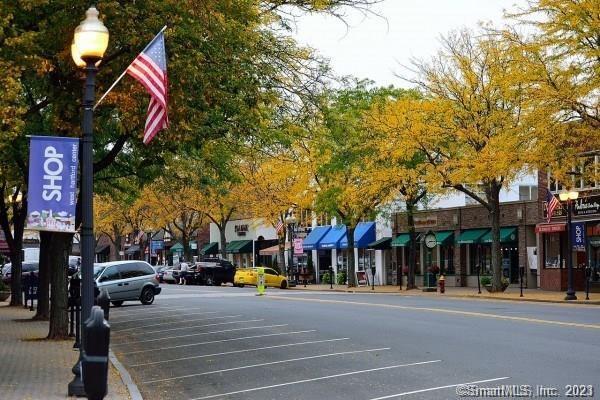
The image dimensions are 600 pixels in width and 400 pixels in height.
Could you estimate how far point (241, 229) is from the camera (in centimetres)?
7544

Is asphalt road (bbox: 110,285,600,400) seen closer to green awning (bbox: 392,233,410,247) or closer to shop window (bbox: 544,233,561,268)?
shop window (bbox: 544,233,561,268)

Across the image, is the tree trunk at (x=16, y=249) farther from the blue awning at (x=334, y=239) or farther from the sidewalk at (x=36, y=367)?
the blue awning at (x=334, y=239)

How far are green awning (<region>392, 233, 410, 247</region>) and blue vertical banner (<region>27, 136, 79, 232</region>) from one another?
42.9 m

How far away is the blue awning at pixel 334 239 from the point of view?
2299 inches

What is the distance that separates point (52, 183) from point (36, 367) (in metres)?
4.70

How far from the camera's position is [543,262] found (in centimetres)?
4288

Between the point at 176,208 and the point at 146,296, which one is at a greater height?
the point at 176,208

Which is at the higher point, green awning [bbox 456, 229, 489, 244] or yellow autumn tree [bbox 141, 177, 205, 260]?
yellow autumn tree [bbox 141, 177, 205, 260]

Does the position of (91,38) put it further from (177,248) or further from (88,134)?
(177,248)

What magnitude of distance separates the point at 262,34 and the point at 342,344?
21.4 feet

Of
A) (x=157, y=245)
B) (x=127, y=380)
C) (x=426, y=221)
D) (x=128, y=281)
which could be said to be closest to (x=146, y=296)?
(x=128, y=281)

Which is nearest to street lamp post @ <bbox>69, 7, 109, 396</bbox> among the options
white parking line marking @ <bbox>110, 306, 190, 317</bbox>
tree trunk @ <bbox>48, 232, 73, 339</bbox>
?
tree trunk @ <bbox>48, 232, 73, 339</bbox>

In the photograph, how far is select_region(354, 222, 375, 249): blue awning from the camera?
56969 millimetres

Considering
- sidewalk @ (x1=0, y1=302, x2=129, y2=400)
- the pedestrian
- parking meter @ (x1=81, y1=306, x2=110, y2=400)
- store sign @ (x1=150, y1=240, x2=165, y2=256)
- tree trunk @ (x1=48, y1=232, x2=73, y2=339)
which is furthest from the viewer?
store sign @ (x1=150, y1=240, x2=165, y2=256)
